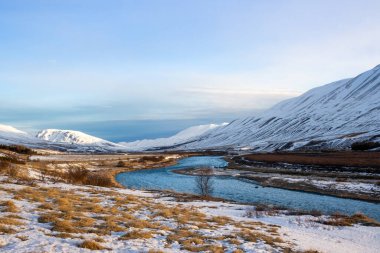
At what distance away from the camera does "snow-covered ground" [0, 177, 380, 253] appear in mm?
12562

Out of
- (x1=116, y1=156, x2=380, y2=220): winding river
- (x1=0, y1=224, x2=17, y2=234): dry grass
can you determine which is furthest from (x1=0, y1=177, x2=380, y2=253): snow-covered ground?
(x1=116, y1=156, x2=380, y2=220): winding river

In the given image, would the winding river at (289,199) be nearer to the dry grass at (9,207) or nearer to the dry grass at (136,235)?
the dry grass at (136,235)

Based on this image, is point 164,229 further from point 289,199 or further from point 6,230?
point 289,199

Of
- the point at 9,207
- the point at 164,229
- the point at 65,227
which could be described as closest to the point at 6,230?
the point at 65,227

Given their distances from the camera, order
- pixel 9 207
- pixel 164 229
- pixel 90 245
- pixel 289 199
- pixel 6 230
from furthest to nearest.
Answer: pixel 289 199 < pixel 9 207 < pixel 164 229 < pixel 6 230 < pixel 90 245

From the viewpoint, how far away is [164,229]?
1603cm

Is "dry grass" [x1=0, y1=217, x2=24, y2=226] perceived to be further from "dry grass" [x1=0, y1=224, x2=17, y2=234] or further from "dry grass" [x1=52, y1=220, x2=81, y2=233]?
"dry grass" [x1=52, y1=220, x2=81, y2=233]

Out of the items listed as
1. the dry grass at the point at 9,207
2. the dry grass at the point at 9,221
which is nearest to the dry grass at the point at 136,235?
the dry grass at the point at 9,221

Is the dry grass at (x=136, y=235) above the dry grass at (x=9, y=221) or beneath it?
beneath

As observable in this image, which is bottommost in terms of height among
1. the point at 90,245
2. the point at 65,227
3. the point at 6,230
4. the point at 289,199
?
the point at 289,199

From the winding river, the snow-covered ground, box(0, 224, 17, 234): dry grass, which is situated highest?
box(0, 224, 17, 234): dry grass

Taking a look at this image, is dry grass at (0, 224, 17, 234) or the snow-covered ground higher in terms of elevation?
dry grass at (0, 224, 17, 234)

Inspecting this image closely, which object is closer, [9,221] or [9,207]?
[9,221]

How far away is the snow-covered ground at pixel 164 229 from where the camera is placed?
12.6 m
